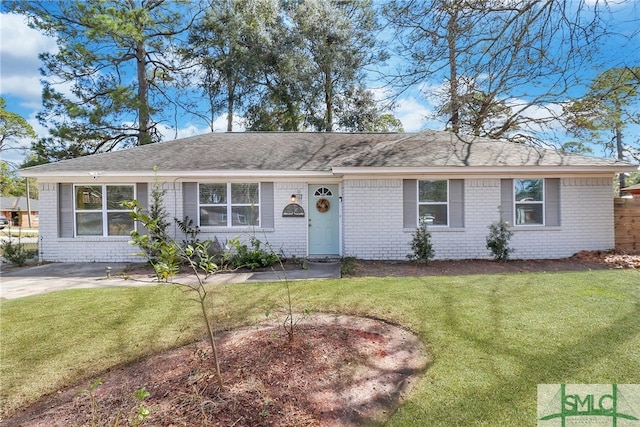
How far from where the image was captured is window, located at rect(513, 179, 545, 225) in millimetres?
10195

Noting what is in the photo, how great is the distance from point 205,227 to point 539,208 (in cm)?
1077

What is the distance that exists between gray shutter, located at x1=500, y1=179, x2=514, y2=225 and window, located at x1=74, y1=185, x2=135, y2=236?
11833 millimetres

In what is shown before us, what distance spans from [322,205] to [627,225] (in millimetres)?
9993

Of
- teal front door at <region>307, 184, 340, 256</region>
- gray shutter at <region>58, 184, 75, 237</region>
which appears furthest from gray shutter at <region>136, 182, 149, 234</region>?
teal front door at <region>307, 184, 340, 256</region>

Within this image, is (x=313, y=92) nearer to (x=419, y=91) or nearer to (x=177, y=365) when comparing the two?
(x=419, y=91)

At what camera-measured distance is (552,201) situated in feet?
33.5

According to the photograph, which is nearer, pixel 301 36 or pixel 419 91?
pixel 419 91

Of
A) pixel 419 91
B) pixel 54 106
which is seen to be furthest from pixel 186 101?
pixel 419 91

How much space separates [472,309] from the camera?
4.94m

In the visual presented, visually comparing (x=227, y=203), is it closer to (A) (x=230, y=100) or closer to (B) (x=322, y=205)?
(B) (x=322, y=205)

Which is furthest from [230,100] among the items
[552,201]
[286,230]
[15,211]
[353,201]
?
[15,211]

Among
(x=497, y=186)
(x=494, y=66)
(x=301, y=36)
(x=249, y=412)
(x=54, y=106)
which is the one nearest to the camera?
(x=249, y=412)

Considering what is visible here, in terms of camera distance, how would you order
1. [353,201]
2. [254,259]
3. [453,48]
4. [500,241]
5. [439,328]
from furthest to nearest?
1. [353,201]
2. [500,241]
3. [254,259]
4. [453,48]
5. [439,328]

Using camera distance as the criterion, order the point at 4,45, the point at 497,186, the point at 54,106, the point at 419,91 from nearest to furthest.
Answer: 1. the point at 419,91
2. the point at 497,186
3. the point at 4,45
4. the point at 54,106
